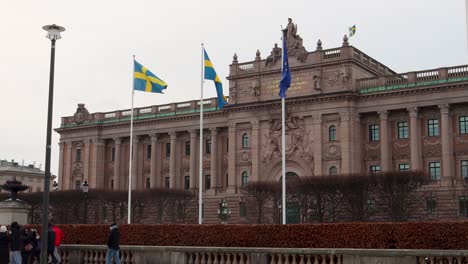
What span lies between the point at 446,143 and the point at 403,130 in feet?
19.6

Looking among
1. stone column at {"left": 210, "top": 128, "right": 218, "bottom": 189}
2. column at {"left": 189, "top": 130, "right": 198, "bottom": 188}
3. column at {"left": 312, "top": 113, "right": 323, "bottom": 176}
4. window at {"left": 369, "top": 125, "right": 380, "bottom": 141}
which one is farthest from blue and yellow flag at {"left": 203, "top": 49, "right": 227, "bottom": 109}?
column at {"left": 189, "top": 130, "right": 198, "bottom": 188}

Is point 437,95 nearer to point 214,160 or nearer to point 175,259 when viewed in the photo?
point 214,160

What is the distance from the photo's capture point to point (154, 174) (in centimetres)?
9694

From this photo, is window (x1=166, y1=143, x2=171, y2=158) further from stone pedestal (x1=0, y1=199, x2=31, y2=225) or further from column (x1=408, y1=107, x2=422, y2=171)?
stone pedestal (x1=0, y1=199, x2=31, y2=225)

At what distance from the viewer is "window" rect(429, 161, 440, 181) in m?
73.1

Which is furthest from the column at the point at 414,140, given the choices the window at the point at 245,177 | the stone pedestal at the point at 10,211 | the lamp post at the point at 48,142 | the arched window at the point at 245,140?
the lamp post at the point at 48,142

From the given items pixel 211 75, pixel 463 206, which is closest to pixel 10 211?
pixel 211 75

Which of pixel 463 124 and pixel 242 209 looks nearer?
pixel 463 124

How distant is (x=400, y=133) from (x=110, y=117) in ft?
152

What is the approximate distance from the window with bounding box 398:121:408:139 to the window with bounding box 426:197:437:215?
27.3 feet

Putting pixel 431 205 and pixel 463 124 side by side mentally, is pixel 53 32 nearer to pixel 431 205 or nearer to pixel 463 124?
pixel 431 205

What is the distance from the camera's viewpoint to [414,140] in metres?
74.1

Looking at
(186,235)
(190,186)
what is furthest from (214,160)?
(186,235)

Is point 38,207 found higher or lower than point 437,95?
lower
